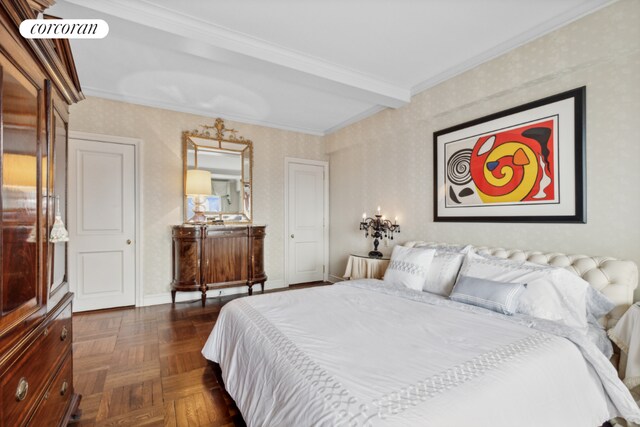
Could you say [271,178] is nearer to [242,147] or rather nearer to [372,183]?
[242,147]

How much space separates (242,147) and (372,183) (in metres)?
2.09

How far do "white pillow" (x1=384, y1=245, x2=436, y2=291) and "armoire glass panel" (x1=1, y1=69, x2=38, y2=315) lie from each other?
2.40 meters

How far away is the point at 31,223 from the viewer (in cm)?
118

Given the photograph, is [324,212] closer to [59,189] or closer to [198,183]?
[198,183]

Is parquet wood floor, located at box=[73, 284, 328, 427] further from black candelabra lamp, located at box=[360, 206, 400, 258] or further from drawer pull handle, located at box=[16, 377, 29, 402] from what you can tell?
black candelabra lamp, located at box=[360, 206, 400, 258]

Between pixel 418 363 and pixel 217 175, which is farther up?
pixel 217 175

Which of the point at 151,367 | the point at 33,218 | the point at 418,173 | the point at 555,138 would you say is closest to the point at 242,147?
the point at 418,173

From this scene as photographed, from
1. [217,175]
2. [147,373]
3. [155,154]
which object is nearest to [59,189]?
[147,373]

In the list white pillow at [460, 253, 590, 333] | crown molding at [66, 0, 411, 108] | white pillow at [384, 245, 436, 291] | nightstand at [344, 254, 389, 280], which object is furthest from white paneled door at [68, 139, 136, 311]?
white pillow at [460, 253, 590, 333]

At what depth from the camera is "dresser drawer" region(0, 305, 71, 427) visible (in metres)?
0.97

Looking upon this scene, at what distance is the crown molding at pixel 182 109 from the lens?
3670mm

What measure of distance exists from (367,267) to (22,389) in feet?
10.4

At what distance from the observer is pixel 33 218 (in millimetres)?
1198

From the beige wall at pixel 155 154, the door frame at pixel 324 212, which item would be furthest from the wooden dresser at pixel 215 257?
the door frame at pixel 324 212
